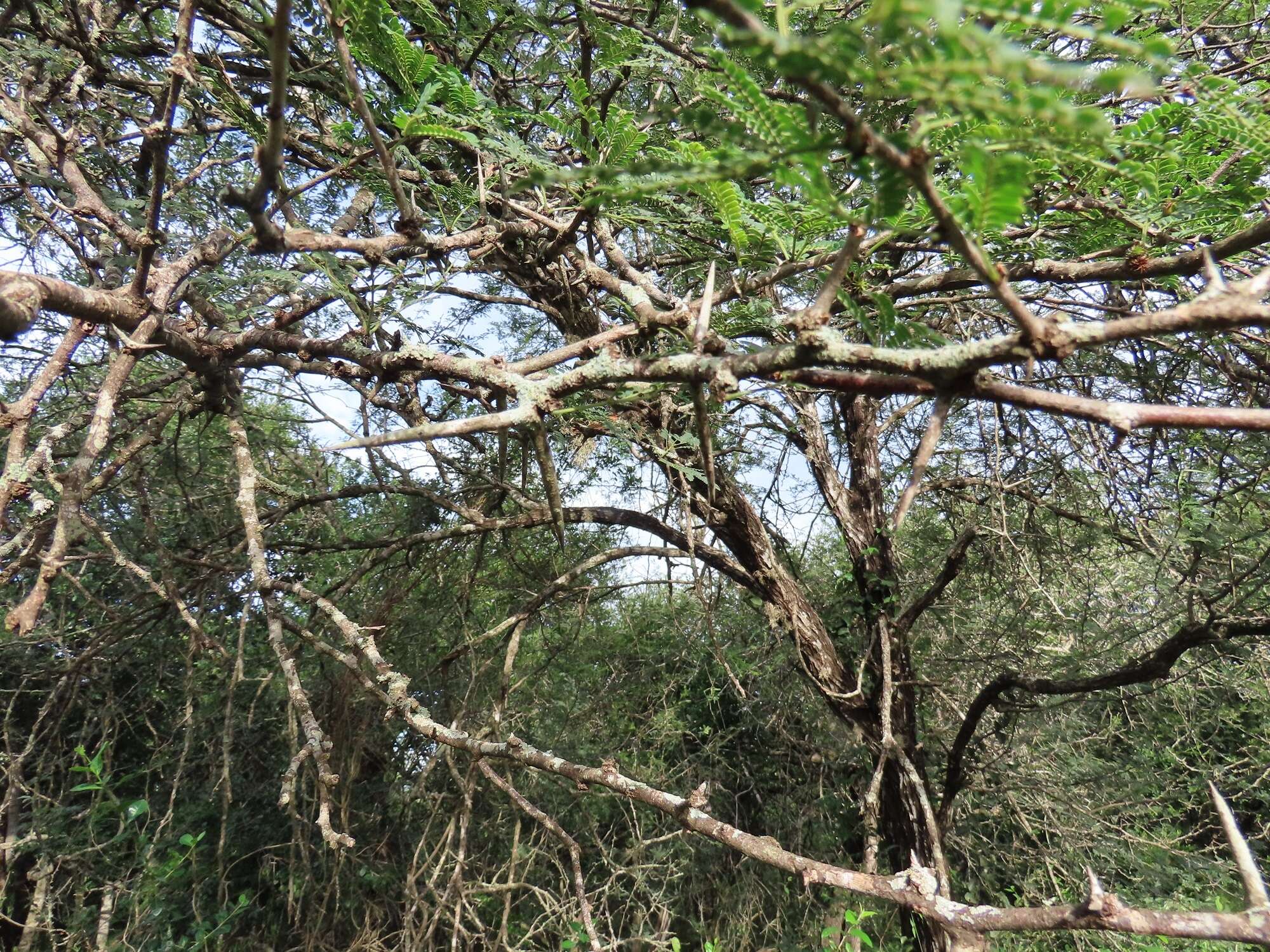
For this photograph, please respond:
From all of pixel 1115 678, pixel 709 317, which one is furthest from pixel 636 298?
pixel 1115 678

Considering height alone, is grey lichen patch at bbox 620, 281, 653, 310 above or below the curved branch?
above

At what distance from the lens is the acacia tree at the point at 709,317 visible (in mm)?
647

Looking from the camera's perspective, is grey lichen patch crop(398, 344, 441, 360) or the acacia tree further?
grey lichen patch crop(398, 344, 441, 360)

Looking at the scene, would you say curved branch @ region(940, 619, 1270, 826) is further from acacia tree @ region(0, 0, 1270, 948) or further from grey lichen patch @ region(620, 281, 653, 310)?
grey lichen patch @ region(620, 281, 653, 310)

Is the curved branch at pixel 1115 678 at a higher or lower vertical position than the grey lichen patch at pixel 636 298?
lower

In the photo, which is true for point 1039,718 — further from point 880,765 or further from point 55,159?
point 55,159

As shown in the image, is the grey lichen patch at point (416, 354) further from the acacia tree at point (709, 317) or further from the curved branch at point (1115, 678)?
the curved branch at point (1115, 678)

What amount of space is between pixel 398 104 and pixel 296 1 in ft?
1.99

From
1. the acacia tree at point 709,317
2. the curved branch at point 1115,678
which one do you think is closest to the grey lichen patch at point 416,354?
the acacia tree at point 709,317

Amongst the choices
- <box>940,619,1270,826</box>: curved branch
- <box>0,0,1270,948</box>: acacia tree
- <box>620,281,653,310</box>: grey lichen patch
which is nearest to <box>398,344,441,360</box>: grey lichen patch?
<box>0,0,1270,948</box>: acacia tree

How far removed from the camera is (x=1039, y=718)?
3.95 metres

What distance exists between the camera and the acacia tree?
647 mm

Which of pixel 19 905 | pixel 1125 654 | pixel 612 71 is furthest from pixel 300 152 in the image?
pixel 19 905

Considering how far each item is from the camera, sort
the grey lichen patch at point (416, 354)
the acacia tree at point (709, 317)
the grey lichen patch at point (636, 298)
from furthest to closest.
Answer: the grey lichen patch at point (416, 354) → the grey lichen patch at point (636, 298) → the acacia tree at point (709, 317)
